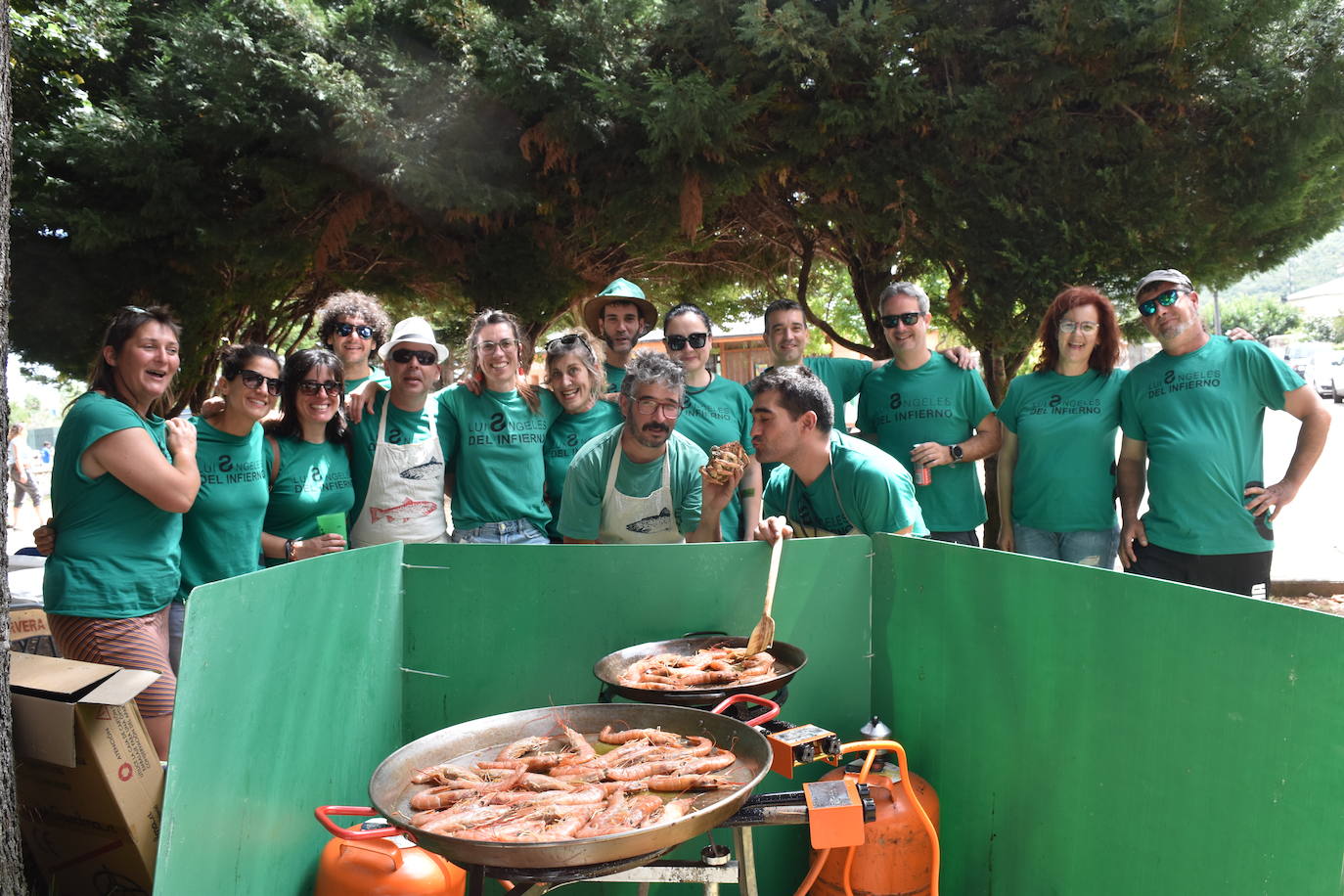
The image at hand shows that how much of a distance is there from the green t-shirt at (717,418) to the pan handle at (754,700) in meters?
1.82

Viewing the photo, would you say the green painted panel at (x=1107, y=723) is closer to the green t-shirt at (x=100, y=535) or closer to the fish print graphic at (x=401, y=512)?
the fish print graphic at (x=401, y=512)

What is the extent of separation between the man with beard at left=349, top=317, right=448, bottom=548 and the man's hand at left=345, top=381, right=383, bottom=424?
0.02 metres

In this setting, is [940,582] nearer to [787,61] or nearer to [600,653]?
[600,653]

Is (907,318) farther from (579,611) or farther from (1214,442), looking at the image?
(579,611)

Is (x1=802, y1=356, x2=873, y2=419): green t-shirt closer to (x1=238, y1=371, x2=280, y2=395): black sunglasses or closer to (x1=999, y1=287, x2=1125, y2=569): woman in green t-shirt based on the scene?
(x1=999, y1=287, x2=1125, y2=569): woman in green t-shirt

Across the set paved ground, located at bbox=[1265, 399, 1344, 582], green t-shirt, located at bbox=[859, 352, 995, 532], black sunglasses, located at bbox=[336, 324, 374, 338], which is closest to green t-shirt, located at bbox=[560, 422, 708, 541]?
green t-shirt, located at bbox=[859, 352, 995, 532]

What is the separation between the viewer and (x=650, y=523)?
13.0 ft

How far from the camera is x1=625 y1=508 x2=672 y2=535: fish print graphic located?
3939mm

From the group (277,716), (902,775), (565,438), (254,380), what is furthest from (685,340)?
(277,716)

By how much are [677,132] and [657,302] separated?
175 inches

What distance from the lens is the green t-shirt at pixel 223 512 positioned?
3.76m

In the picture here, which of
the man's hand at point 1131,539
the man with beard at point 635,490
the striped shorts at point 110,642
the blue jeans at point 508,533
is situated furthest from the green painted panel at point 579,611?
the man's hand at point 1131,539

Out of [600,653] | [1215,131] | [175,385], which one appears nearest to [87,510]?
[600,653]

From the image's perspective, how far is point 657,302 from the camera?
33.6 feet
